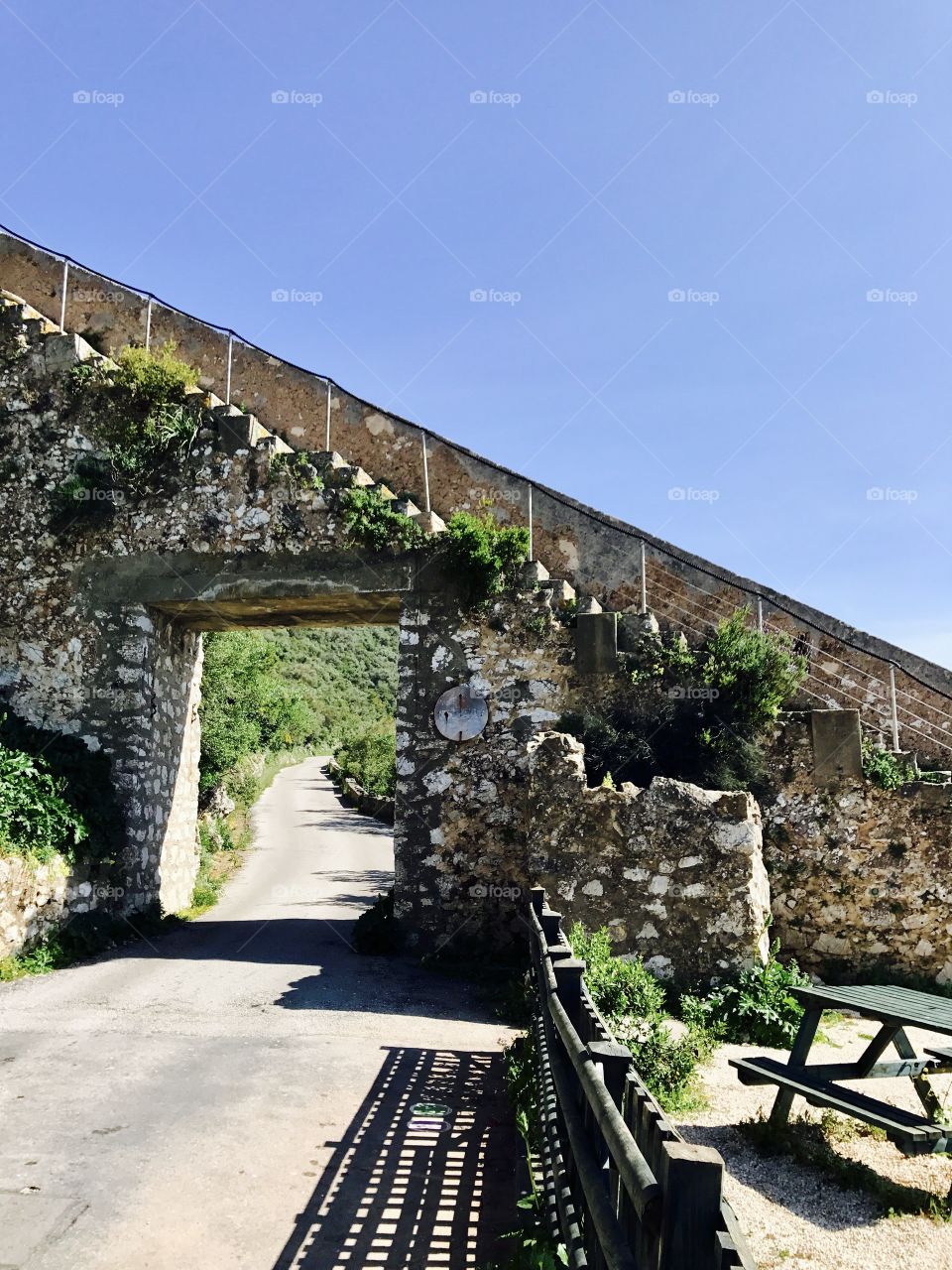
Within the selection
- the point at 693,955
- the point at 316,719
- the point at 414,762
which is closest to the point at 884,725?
the point at 693,955

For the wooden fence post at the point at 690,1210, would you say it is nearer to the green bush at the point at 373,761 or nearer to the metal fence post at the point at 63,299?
the metal fence post at the point at 63,299

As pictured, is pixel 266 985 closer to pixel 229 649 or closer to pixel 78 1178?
pixel 78 1178

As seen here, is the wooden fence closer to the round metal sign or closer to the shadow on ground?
the shadow on ground

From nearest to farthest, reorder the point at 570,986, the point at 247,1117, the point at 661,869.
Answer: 1. the point at 570,986
2. the point at 247,1117
3. the point at 661,869

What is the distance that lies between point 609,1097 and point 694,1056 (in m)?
3.57

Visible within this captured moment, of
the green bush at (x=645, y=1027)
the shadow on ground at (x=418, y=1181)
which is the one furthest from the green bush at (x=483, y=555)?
the shadow on ground at (x=418, y=1181)

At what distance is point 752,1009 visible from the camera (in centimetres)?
723

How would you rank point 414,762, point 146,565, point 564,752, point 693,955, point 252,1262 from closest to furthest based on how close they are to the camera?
point 252,1262, point 693,955, point 564,752, point 414,762, point 146,565

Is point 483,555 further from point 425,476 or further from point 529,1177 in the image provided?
point 529,1177

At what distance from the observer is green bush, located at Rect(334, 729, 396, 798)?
1243 inches

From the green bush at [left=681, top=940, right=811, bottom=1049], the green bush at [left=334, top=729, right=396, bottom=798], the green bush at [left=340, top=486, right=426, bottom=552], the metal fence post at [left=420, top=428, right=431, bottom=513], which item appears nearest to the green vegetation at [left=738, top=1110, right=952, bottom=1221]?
the green bush at [left=681, top=940, right=811, bottom=1049]

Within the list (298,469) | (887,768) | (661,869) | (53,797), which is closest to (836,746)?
(887,768)

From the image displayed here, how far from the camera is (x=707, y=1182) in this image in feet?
6.88

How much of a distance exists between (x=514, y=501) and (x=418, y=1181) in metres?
8.92
